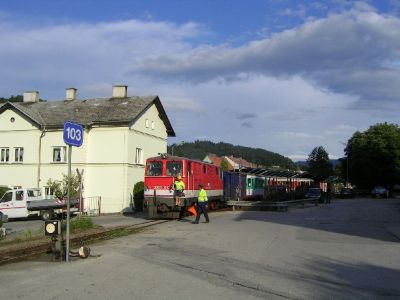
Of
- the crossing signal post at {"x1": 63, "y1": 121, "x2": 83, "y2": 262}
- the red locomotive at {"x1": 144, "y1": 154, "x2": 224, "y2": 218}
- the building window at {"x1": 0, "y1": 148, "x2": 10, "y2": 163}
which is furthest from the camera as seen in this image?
the building window at {"x1": 0, "y1": 148, "x2": 10, "y2": 163}

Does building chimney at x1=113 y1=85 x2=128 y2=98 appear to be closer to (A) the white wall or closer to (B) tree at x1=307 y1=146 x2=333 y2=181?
(A) the white wall

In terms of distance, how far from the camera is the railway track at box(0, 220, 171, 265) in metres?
12.5

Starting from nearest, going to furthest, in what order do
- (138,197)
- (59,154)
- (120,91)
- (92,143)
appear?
(138,197)
(92,143)
(59,154)
(120,91)

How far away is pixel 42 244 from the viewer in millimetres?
14164

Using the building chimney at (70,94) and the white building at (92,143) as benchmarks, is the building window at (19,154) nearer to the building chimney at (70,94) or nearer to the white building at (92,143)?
the white building at (92,143)

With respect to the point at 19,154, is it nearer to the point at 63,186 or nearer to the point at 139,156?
the point at 63,186

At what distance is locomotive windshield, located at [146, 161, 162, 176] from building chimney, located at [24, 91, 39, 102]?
20.5m

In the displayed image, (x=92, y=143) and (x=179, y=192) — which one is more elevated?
(x=92, y=143)

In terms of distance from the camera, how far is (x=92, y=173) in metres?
36.5

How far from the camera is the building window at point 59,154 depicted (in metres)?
37.6

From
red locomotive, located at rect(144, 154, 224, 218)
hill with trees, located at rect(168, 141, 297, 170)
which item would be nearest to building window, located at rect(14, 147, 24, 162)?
red locomotive, located at rect(144, 154, 224, 218)

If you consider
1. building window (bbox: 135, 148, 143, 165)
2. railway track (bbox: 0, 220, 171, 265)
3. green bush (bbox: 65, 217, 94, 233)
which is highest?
building window (bbox: 135, 148, 143, 165)

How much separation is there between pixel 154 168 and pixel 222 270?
17034 millimetres

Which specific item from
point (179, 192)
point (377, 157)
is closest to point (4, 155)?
point (179, 192)
